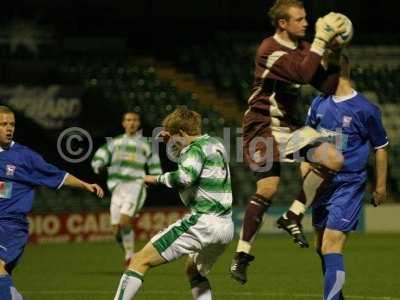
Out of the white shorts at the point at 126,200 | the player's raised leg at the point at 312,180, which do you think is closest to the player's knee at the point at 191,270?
the player's raised leg at the point at 312,180

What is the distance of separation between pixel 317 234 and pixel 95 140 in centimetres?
1357

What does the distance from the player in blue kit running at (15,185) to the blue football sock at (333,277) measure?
6.74 feet

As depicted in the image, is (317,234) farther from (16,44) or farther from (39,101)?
(16,44)

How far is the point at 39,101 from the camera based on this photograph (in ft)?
76.4

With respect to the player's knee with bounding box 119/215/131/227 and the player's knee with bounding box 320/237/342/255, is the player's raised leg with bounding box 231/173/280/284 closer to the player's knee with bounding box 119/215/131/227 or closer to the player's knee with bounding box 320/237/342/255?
the player's knee with bounding box 320/237/342/255

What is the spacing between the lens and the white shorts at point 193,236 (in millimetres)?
8594

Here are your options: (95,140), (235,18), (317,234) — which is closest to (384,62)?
(235,18)

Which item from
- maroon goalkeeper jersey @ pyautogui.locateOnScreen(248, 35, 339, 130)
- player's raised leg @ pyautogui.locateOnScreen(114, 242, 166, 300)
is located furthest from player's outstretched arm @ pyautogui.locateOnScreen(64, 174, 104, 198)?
maroon goalkeeper jersey @ pyautogui.locateOnScreen(248, 35, 339, 130)

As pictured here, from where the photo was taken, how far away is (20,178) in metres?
9.34

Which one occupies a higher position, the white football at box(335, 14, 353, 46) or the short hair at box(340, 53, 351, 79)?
the white football at box(335, 14, 353, 46)

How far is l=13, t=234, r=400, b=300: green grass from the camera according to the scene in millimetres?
11828

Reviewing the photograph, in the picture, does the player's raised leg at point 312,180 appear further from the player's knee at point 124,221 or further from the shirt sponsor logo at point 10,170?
the player's knee at point 124,221

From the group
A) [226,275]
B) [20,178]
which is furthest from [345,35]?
[226,275]

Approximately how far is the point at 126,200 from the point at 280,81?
7.09 m
